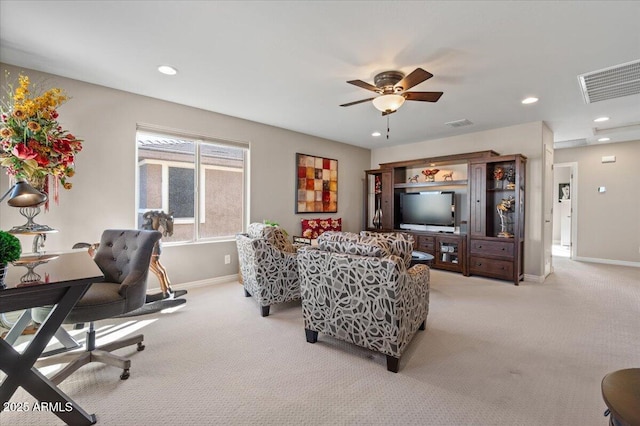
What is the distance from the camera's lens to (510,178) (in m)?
4.62

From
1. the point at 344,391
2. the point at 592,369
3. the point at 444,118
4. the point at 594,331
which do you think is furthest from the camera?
the point at 444,118

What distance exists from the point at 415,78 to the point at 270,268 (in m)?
2.27

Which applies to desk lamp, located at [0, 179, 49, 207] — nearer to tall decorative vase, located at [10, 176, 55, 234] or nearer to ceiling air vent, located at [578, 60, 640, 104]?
tall decorative vase, located at [10, 176, 55, 234]

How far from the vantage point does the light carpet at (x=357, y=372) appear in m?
1.61

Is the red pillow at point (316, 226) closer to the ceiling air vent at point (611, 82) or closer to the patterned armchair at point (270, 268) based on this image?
the patterned armchair at point (270, 268)

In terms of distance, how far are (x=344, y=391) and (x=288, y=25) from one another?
255 centimetres

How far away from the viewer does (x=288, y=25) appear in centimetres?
211

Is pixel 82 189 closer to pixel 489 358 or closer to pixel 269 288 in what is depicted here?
pixel 269 288

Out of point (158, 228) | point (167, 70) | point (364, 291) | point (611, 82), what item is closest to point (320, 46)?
point (167, 70)

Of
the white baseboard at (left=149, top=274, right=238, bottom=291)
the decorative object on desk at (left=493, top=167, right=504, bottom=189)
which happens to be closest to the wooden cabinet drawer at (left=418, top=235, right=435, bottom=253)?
the decorative object on desk at (left=493, top=167, right=504, bottom=189)

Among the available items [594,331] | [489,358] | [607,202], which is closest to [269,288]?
[489,358]

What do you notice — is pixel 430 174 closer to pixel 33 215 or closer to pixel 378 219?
pixel 378 219

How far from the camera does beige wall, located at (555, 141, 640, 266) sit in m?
5.47

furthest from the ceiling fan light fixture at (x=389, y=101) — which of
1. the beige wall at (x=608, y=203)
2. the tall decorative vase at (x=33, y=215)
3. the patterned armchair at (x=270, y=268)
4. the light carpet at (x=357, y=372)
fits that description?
the beige wall at (x=608, y=203)
